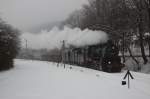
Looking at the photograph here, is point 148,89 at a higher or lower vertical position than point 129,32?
lower

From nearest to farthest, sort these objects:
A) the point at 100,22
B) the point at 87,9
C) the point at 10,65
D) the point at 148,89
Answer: the point at 148,89, the point at 10,65, the point at 100,22, the point at 87,9

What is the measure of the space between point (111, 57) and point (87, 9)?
17973 mm

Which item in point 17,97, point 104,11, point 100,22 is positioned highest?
point 104,11

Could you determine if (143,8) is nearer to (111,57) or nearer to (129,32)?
(129,32)

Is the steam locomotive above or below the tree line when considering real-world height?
below

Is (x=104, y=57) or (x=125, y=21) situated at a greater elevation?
(x=125, y=21)

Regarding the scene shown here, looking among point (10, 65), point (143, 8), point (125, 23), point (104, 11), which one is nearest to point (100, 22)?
point (104, 11)

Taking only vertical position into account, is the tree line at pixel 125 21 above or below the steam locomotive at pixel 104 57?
above

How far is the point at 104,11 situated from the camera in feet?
98.4

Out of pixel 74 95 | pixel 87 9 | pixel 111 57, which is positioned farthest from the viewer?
pixel 87 9

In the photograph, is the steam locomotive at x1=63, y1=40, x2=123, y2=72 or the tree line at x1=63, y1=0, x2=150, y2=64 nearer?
the steam locomotive at x1=63, y1=40, x2=123, y2=72

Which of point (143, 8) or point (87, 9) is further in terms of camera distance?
point (87, 9)

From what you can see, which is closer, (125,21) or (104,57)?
(104,57)

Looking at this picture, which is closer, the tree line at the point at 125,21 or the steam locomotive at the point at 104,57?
the steam locomotive at the point at 104,57
